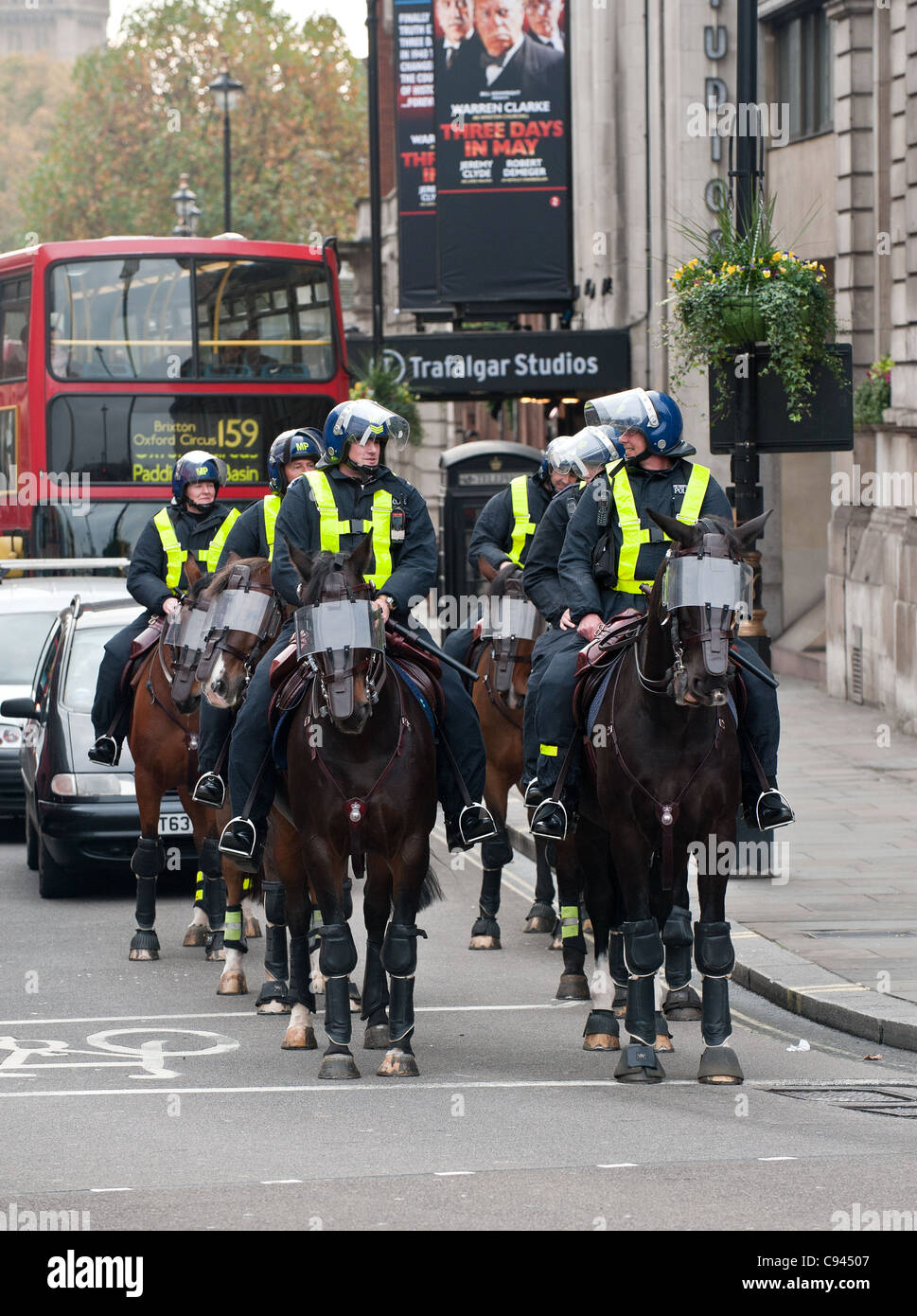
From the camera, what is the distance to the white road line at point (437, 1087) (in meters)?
7.73

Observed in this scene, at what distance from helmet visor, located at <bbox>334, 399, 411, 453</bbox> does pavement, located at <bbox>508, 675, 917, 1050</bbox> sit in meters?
2.95

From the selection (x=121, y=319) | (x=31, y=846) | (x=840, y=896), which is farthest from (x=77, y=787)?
(x=121, y=319)

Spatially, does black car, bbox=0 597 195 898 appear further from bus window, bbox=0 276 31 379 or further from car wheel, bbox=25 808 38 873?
bus window, bbox=0 276 31 379

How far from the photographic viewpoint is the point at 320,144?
65.8 meters

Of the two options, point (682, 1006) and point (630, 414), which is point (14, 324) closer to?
point (682, 1006)

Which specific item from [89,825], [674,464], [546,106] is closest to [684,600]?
[674,464]

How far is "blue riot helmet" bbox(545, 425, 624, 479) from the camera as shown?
9.99m

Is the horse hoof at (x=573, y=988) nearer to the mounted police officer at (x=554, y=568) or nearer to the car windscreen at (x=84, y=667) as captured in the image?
the mounted police officer at (x=554, y=568)

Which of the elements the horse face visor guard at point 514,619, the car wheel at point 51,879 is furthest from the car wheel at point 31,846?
the horse face visor guard at point 514,619

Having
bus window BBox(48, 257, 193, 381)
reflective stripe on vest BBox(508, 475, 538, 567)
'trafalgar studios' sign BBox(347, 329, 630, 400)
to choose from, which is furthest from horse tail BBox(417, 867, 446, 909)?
'trafalgar studios' sign BBox(347, 329, 630, 400)

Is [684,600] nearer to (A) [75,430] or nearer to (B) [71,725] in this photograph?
(B) [71,725]

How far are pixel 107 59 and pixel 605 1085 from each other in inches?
2496

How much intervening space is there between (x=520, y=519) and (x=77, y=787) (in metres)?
3.23

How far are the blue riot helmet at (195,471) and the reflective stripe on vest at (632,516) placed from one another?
3104 mm
